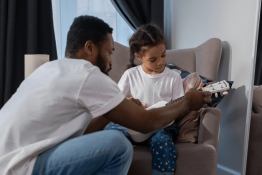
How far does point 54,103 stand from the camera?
0.74m

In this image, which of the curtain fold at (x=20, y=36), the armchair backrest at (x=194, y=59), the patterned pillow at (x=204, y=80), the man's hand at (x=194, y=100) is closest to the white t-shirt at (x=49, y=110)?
the man's hand at (x=194, y=100)

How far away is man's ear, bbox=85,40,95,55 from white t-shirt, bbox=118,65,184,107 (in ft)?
1.84

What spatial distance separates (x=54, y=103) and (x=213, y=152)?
68cm

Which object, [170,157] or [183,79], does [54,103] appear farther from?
[183,79]

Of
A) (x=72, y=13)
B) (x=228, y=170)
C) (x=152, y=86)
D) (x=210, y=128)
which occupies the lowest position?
(x=228, y=170)

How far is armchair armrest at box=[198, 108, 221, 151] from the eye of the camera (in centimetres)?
105

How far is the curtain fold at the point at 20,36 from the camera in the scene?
2.04 meters

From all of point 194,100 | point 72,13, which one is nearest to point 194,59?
point 194,100

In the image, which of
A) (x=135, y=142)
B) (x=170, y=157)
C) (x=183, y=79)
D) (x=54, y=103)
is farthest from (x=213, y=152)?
(x=54, y=103)

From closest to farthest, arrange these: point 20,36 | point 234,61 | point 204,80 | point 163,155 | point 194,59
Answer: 1. point 163,155
2. point 204,80
3. point 234,61
4. point 194,59
5. point 20,36

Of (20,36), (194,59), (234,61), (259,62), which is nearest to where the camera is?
(259,62)

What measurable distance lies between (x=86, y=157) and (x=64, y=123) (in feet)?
0.46

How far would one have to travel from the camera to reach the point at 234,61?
1.51 metres

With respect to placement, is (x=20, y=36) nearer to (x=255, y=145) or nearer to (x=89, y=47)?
(x=89, y=47)
